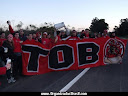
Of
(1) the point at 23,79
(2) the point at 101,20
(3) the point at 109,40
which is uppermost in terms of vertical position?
(2) the point at 101,20

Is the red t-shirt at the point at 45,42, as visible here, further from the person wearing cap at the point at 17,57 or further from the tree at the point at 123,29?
the tree at the point at 123,29

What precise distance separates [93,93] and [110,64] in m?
4.86

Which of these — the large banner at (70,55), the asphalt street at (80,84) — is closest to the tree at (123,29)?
the large banner at (70,55)

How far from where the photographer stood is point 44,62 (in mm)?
8367

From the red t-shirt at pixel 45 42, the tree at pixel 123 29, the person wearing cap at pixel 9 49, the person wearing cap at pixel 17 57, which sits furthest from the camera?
the tree at pixel 123 29

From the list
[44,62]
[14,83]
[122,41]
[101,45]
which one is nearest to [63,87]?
[14,83]

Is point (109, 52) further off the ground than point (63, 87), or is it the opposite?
point (109, 52)

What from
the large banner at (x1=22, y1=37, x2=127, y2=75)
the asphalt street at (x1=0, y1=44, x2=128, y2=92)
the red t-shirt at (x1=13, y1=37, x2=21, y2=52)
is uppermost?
the red t-shirt at (x1=13, y1=37, x2=21, y2=52)

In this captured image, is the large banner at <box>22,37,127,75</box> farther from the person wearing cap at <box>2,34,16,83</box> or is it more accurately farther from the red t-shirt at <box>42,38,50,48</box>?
the person wearing cap at <box>2,34,16,83</box>

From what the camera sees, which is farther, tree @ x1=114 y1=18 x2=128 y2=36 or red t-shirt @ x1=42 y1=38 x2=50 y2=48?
tree @ x1=114 y1=18 x2=128 y2=36

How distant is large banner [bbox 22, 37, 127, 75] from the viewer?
8000mm

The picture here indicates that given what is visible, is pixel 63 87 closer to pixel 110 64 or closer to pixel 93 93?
pixel 93 93

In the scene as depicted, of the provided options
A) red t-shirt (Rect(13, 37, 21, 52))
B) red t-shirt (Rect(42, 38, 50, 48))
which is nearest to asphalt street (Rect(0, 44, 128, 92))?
red t-shirt (Rect(13, 37, 21, 52))

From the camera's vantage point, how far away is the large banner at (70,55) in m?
8.00
